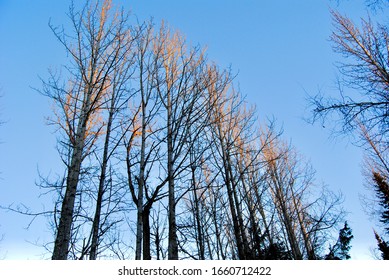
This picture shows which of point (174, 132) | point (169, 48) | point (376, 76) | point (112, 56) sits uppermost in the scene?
point (169, 48)

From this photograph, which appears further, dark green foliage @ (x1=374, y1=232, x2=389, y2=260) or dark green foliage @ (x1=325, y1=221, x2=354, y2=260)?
dark green foliage @ (x1=374, y1=232, x2=389, y2=260)

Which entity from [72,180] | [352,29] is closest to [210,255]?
[72,180]

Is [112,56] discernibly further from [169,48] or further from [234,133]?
[234,133]

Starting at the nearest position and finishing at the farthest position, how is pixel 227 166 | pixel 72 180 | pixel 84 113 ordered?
pixel 72 180, pixel 84 113, pixel 227 166

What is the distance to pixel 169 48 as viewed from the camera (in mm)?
6102

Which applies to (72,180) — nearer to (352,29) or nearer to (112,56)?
(112,56)

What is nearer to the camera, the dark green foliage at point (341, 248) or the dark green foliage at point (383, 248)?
the dark green foliage at point (341, 248)

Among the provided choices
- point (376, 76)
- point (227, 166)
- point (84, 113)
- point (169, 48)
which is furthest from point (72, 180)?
point (376, 76)

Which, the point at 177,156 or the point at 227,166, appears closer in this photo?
the point at 177,156

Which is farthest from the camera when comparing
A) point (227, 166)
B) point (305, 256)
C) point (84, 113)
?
point (305, 256)

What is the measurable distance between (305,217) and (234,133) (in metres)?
4.85
